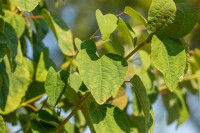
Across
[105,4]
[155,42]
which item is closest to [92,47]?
[155,42]

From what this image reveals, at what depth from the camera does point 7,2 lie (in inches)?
56.6

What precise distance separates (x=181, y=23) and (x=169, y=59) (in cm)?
8

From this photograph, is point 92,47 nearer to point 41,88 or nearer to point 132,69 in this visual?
point 41,88

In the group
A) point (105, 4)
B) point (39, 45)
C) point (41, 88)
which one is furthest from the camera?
point (105, 4)

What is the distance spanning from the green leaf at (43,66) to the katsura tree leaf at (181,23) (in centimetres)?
43

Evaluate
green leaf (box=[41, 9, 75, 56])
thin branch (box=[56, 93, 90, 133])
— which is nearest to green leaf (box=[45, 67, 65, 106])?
thin branch (box=[56, 93, 90, 133])

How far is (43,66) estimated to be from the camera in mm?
1395

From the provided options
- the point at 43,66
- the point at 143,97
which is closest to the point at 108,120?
the point at 143,97

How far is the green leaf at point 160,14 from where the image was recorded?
1.00 m

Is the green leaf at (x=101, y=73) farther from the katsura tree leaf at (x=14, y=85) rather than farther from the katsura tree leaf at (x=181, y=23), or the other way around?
the katsura tree leaf at (x=14, y=85)

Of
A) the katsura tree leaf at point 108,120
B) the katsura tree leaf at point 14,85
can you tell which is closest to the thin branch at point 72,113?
the katsura tree leaf at point 108,120

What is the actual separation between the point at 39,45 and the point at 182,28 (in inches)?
22.5

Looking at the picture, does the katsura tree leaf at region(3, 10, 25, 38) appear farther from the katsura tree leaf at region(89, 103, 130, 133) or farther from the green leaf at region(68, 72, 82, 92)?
the katsura tree leaf at region(89, 103, 130, 133)

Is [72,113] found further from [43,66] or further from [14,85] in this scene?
[43,66]
